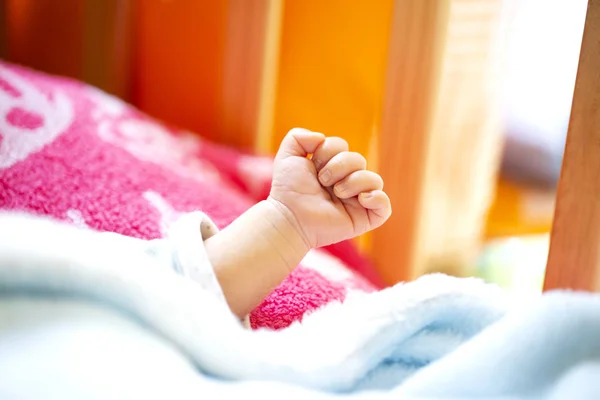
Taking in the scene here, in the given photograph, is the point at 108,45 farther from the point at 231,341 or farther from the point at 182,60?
the point at 231,341

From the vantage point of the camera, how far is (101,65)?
4.36ft

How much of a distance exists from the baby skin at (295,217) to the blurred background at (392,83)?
9.7 inches

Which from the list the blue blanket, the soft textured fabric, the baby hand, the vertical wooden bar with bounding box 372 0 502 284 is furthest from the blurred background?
the blue blanket

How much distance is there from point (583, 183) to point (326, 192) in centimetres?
21

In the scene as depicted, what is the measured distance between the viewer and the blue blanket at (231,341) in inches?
14.2

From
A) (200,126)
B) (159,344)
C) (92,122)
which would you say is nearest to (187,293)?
(159,344)

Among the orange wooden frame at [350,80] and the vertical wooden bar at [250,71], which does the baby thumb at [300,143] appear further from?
the vertical wooden bar at [250,71]

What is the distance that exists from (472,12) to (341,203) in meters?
0.55

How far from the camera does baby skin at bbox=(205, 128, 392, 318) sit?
1.58 feet

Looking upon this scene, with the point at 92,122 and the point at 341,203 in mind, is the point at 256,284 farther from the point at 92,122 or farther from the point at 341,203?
the point at 92,122

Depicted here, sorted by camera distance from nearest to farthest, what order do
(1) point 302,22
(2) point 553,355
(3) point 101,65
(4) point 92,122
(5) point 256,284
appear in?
(2) point 553,355 < (5) point 256,284 < (4) point 92,122 < (1) point 302,22 < (3) point 101,65

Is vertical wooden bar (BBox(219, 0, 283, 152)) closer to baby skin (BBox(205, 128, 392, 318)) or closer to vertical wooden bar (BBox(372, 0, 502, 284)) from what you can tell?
vertical wooden bar (BBox(372, 0, 502, 284))

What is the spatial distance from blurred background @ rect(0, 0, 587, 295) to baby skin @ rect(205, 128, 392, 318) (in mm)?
247

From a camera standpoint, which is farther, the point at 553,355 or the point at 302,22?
the point at 302,22
